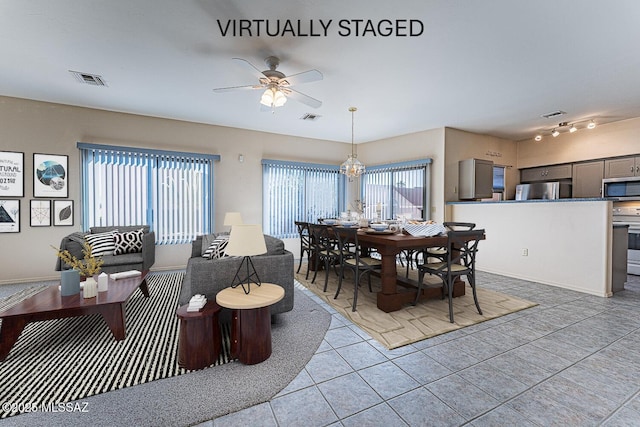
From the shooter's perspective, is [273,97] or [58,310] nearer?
[58,310]

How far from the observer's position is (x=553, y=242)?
13.1ft

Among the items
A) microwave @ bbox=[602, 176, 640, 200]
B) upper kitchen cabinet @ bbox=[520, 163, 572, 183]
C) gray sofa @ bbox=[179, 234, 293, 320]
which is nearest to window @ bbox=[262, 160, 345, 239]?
gray sofa @ bbox=[179, 234, 293, 320]

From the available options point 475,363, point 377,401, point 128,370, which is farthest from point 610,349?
point 128,370

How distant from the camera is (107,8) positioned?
212 centimetres

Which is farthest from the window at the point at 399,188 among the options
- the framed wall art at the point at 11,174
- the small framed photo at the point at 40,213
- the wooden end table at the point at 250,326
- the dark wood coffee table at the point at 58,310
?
the framed wall art at the point at 11,174

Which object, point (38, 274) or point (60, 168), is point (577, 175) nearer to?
point (60, 168)

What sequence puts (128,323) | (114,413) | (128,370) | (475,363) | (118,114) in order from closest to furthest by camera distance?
(114,413) < (128,370) < (475,363) < (128,323) < (118,114)

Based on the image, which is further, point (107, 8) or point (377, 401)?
point (107, 8)

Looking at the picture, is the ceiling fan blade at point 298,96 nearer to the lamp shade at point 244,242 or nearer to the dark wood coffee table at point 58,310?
the lamp shade at point 244,242

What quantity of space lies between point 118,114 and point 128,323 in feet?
12.1

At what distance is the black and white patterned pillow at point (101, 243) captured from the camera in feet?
12.3

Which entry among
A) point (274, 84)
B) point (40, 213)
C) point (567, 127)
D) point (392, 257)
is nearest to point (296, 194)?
point (274, 84)

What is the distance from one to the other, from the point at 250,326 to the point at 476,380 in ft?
5.25

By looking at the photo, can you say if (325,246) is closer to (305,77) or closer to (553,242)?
(305,77)
